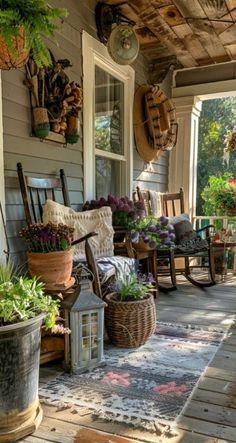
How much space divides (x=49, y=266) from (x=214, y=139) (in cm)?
853

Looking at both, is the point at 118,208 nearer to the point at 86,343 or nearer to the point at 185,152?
the point at 86,343

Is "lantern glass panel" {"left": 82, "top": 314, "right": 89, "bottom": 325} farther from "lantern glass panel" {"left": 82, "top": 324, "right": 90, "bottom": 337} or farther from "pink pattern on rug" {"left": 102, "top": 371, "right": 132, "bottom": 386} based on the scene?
"pink pattern on rug" {"left": 102, "top": 371, "right": 132, "bottom": 386}

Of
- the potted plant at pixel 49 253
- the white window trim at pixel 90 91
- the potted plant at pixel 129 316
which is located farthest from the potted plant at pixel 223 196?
the potted plant at pixel 49 253

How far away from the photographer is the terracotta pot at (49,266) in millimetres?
1841

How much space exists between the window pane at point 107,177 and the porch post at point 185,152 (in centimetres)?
127

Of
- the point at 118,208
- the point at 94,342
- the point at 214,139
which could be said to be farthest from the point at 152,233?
the point at 214,139

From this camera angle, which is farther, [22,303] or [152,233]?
[152,233]

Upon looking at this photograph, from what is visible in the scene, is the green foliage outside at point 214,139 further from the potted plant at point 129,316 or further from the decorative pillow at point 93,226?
the potted plant at point 129,316

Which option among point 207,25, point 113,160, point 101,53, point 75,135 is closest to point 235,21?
point 207,25

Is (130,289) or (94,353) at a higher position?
(130,289)

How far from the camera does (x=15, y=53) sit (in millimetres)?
1563

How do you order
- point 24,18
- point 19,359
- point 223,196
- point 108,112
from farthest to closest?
point 223,196 → point 108,112 → point 24,18 → point 19,359

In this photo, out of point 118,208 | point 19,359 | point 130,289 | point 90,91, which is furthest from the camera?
point 90,91

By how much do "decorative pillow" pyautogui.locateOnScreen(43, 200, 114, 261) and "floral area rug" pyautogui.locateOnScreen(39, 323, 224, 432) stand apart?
2.38 ft
